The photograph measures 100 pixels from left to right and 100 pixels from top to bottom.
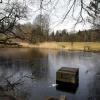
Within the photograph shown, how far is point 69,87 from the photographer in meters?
17.2

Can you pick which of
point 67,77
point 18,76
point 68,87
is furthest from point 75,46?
point 68,87

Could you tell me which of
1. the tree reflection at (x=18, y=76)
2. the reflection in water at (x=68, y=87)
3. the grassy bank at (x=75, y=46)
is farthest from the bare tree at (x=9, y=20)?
the grassy bank at (x=75, y=46)

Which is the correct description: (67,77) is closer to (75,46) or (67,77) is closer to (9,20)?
(9,20)

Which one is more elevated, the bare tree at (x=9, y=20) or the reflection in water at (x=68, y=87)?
the bare tree at (x=9, y=20)

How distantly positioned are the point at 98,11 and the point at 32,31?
15.5ft

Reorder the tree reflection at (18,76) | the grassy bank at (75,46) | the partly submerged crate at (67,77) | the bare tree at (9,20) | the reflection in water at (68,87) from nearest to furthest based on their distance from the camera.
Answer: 1. the bare tree at (9,20)
2. the tree reflection at (18,76)
3. the reflection in water at (68,87)
4. the partly submerged crate at (67,77)
5. the grassy bank at (75,46)

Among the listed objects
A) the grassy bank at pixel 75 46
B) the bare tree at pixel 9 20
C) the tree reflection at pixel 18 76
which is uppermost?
the bare tree at pixel 9 20

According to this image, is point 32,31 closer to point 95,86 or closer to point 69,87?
point 69,87

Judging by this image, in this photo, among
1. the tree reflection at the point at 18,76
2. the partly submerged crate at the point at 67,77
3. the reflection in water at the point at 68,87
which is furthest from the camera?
the partly submerged crate at the point at 67,77

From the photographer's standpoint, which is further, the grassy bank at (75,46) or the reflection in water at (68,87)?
the grassy bank at (75,46)

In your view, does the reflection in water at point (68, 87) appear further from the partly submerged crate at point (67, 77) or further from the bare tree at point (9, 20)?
the bare tree at point (9, 20)

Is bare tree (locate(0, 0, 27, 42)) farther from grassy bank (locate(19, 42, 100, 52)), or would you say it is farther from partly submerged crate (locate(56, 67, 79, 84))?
grassy bank (locate(19, 42, 100, 52))

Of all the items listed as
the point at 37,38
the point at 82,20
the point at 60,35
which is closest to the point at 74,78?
the point at 37,38

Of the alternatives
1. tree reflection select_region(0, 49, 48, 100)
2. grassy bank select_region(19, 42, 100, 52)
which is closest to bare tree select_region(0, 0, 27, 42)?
tree reflection select_region(0, 49, 48, 100)
